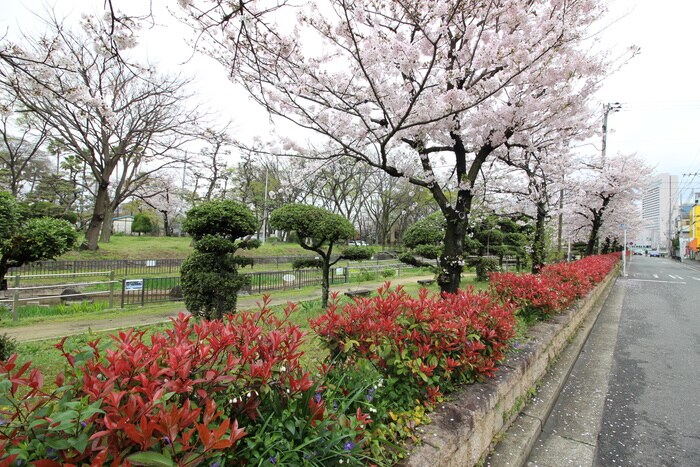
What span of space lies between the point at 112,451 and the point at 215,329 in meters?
0.83

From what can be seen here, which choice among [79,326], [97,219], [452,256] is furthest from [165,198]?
[452,256]

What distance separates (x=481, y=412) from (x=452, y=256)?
392cm

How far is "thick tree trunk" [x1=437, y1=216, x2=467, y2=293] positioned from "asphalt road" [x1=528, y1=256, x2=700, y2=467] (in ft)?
6.95

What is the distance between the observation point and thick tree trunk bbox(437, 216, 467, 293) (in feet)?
19.7

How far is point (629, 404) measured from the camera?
3.69 metres

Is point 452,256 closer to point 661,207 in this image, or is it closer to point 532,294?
point 532,294

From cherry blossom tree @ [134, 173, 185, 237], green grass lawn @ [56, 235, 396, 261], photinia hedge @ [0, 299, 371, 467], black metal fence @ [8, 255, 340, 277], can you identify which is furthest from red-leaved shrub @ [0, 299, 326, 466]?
cherry blossom tree @ [134, 173, 185, 237]

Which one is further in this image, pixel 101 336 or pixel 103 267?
pixel 103 267

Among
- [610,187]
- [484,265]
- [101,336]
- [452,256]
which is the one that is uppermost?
[610,187]

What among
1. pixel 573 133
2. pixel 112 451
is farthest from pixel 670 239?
pixel 112 451

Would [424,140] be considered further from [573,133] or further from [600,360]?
[600,360]

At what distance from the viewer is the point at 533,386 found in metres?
3.46

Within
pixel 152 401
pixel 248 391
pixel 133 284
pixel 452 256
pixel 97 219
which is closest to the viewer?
pixel 152 401

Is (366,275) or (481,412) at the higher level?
(481,412)
